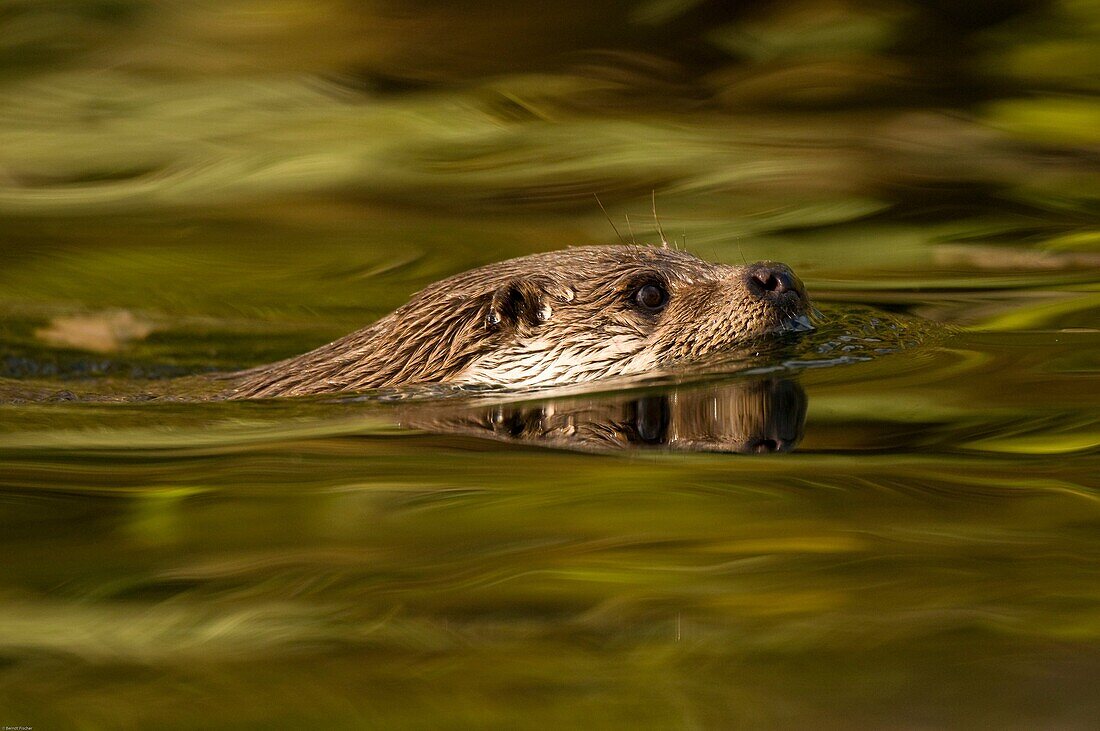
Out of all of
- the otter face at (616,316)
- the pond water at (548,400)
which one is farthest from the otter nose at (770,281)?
the pond water at (548,400)

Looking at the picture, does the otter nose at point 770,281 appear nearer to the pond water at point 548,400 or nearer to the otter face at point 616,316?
the otter face at point 616,316

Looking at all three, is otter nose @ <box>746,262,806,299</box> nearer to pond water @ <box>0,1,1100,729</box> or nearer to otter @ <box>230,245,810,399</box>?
otter @ <box>230,245,810,399</box>

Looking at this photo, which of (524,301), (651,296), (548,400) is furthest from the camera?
(651,296)

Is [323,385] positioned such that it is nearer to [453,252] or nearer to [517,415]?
Result: [517,415]

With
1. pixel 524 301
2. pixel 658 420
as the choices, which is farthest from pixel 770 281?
pixel 658 420

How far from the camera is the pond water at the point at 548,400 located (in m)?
2.95

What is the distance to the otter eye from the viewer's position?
6.25m

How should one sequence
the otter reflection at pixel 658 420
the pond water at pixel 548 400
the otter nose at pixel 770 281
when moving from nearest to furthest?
the pond water at pixel 548 400 < the otter reflection at pixel 658 420 < the otter nose at pixel 770 281

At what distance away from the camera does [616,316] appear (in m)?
6.19

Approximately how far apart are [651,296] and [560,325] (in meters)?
0.40

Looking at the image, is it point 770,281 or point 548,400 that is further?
point 770,281

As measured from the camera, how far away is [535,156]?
9.36 m

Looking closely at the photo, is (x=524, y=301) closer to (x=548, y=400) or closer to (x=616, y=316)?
(x=616, y=316)

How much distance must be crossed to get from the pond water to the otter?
0.23 m
